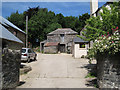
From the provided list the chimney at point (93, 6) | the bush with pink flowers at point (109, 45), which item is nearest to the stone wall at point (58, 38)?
the chimney at point (93, 6)

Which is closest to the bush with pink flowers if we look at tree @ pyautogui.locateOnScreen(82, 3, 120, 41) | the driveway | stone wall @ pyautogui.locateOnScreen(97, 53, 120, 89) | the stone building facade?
stone wall @ pyautogui.locateOnScreen(97, 53, 120, 89)

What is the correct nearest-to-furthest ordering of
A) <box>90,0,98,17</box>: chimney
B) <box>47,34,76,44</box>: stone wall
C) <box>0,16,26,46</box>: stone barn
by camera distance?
<box>0,16,26,46</box>: stone barn, <box>90,0,98,17</box>: chimney, <box>47,34,76,44</box>: stone wall

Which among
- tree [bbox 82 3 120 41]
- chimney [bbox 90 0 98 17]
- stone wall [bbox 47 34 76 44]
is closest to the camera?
tree [bbox 82 3 120 41]

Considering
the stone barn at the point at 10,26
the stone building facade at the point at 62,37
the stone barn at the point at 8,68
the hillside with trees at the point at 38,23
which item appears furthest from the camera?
the hillside with trees at the point at 38,23

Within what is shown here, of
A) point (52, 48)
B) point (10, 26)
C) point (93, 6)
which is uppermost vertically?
point (93, 6)

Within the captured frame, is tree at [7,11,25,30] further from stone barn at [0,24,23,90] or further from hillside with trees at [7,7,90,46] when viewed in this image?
stone barn at [0,24,23,90]

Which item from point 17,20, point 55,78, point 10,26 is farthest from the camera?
point 17,20

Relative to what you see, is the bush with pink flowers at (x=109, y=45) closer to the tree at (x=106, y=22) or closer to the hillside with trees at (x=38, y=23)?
the tree at (x=106, y=22)

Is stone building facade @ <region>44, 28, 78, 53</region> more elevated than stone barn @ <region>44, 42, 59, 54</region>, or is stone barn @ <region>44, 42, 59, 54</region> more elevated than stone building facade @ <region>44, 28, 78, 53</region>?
stone building facade @ <region>44, 28, 78, 53</region>

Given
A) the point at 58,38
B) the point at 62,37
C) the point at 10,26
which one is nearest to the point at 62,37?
the point at 62,37

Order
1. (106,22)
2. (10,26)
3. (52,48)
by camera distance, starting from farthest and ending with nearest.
Result: 1. (52,48)
2. (10,26)
3. (106,22)

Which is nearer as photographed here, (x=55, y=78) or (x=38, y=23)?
(x=55, y=78)

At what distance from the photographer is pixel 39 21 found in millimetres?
40906

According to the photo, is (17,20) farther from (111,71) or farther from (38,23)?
(111,71)
